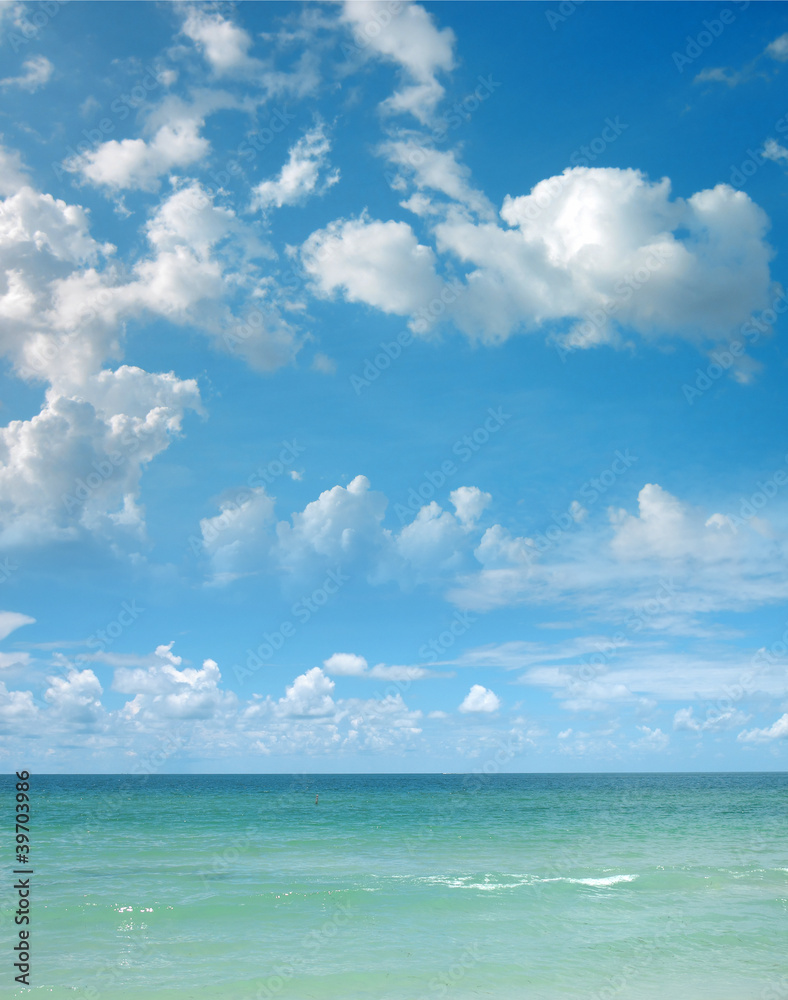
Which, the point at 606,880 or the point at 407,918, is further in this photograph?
the point at 606,880

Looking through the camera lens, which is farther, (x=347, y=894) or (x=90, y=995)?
(x=347, y=894)

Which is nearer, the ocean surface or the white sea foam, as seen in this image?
the ocean surface

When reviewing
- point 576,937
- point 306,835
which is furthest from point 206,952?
point 306,835

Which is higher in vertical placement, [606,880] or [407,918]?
[407,918]

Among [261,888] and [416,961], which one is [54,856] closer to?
[261,888]

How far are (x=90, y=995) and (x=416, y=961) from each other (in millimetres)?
6623

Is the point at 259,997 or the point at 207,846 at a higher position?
the point at 259,997

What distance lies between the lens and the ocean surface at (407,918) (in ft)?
45.4

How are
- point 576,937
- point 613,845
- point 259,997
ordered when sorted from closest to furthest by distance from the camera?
point 259,997, point 576,937, point 613,845

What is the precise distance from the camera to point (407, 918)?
61.2 feet

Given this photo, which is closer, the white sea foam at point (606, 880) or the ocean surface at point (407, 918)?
the ocean surface at point (407, 918)

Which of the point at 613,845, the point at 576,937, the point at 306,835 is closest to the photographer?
the point at 576,937

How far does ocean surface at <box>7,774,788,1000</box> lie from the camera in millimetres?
13828

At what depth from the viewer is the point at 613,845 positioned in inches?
1302
